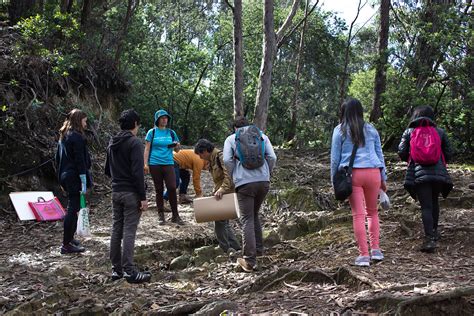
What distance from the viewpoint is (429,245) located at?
5820 millimetres

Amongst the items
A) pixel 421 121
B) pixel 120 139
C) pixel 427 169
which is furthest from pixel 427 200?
pixel 120 139

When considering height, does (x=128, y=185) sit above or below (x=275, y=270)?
above

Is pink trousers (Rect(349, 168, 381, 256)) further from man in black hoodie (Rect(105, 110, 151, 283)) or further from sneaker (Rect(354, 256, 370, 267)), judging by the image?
man in black hoodie (Rect(105, 110, 151, 283))

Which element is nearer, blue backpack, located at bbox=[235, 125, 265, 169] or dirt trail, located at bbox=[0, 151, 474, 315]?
dirt trail, located at bbox=[0, 151, 474, 315]

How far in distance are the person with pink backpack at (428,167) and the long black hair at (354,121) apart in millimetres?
945

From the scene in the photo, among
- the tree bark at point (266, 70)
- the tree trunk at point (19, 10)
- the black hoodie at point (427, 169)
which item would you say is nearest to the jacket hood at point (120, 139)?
the black hoodie at point (427, 169)

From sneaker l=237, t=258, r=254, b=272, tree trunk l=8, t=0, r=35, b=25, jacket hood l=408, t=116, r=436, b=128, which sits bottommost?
sneaker l=237, t=258, r=254, b=272

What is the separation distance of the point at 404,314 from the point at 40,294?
11.8 ft

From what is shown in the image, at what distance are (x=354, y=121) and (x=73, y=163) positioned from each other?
379cm

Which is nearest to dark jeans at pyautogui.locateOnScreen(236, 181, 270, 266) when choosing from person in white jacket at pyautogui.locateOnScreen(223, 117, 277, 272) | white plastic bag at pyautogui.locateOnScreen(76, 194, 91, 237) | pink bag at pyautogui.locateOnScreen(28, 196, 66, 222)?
person in white jacket at pyautogui.locateOnScreen(223, 117, 277, 272)

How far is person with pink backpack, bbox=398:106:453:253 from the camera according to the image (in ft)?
19.3

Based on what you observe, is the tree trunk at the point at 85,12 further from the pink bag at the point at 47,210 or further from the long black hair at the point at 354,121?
the long black hair at the point at 354,121

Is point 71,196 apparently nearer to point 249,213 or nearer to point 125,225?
point 125,225

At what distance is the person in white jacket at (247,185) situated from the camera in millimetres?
5910
